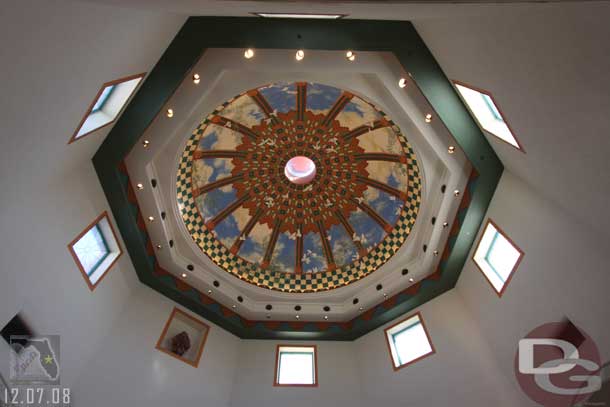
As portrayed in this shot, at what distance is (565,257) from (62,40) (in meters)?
8.39

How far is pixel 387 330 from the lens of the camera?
36.7 ft

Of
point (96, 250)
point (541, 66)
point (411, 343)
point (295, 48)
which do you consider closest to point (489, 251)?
point (411, 343)

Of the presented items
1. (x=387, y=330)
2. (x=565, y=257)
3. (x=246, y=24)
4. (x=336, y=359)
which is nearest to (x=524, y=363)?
(x=565, y=257)

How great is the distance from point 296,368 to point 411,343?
317 centimetres

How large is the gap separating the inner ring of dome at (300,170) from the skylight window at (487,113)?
5444 millimetres

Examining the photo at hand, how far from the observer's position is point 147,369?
364 inches

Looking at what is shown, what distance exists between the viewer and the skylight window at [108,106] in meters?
7.21

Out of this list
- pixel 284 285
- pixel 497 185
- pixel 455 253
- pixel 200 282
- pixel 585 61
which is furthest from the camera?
pixel 284 285

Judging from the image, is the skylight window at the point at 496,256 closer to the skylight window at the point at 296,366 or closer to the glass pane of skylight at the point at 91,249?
the skylight window at the point at 296,366

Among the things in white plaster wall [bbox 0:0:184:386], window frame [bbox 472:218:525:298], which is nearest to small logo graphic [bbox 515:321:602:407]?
window frame [bbox 472:218:525:298]

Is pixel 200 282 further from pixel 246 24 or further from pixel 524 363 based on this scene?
pixel 524 363

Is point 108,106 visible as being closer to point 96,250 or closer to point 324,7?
point 96,250

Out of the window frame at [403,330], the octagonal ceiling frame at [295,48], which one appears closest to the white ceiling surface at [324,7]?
the octagonal ceiling frame at [295,48]

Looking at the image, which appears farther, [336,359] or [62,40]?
[336,359]
